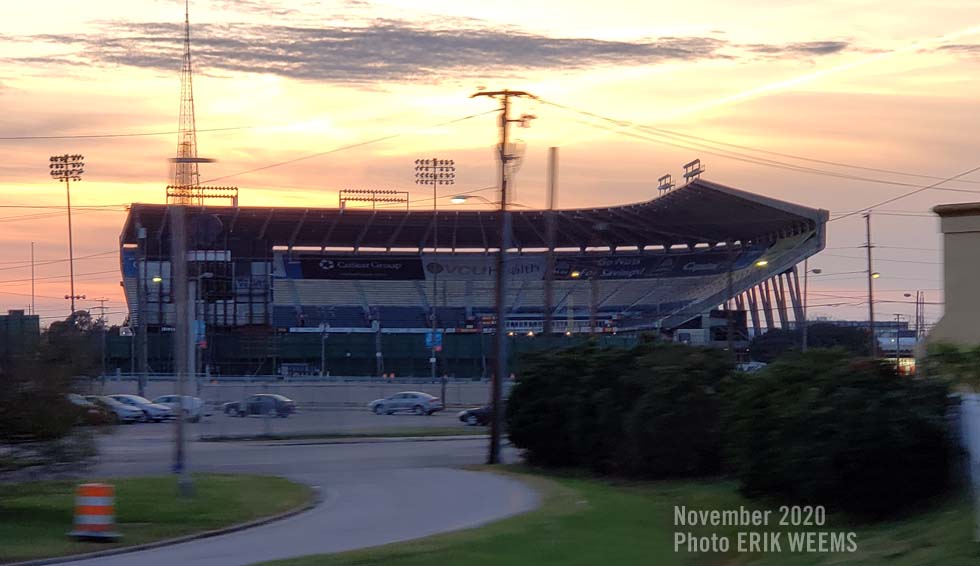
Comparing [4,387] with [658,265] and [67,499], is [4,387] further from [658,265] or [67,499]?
[658,265]

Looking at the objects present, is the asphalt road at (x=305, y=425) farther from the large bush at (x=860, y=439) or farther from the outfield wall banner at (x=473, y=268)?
the outfield wall banner at (x=473, y=268)

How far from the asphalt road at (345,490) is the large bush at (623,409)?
2543 mm

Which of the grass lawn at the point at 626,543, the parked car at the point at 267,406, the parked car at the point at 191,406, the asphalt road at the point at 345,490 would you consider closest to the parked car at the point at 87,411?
the asphalt road at the point at 345,490

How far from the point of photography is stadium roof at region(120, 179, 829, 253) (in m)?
86.6

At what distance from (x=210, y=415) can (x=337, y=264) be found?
44.5 meters

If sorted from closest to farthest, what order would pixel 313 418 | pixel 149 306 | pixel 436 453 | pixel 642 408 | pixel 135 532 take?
1. pixel 135 532
2. pixel 642 408
3. pixel 436 453
4. pixel 313 418
5. pixel 149 306

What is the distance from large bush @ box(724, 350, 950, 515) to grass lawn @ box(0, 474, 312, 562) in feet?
30.3

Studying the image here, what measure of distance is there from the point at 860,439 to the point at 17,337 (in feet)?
45.1

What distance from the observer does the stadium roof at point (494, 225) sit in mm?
86625

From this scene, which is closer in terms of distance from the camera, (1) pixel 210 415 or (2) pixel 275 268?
(1) pixel 210 415

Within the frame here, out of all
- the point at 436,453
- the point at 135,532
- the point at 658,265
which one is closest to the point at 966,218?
the point at 135,532

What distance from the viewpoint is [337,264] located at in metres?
102

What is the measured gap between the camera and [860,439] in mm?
16359

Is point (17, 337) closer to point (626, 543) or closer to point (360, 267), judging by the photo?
point (626, 543)
